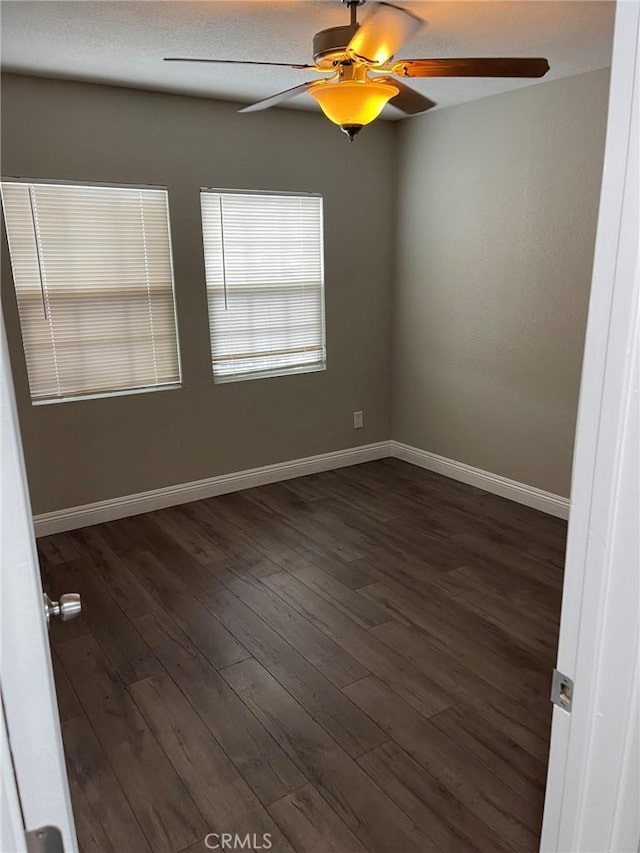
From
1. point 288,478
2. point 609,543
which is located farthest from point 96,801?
point 288,478

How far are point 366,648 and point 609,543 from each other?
75.5 inches

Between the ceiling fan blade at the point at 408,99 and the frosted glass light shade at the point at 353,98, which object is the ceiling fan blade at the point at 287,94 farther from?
the ceiling fan blade at the point at 408,99

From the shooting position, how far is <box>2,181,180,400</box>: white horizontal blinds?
11.3 feet

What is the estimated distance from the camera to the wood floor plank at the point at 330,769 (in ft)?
5.80

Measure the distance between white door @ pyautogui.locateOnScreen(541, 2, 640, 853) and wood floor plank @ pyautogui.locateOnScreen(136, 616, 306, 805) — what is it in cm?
114

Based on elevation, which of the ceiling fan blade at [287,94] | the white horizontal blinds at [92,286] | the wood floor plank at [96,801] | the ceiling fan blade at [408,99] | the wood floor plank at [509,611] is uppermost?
the ceiling fan blade at [287,94]

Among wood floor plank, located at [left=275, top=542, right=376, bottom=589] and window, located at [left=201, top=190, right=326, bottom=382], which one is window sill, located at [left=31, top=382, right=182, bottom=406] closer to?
window, located at [left=201, top=190, right=326, bottom=382]

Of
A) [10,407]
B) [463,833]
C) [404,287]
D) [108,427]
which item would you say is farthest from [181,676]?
[404,287]

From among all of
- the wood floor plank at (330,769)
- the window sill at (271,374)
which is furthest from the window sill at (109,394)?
the wood floor plank at (330,769)

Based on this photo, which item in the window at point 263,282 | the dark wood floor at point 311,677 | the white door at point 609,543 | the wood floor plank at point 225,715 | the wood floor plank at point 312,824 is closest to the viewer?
the white door at point 609,543

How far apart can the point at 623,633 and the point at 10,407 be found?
0.84 metres

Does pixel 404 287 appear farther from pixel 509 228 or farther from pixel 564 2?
pixel 564 2

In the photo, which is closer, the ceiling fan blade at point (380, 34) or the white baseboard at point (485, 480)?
the ceiling fan blade at point (380, 34)

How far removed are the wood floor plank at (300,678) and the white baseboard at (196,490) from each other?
1224 millimetres
